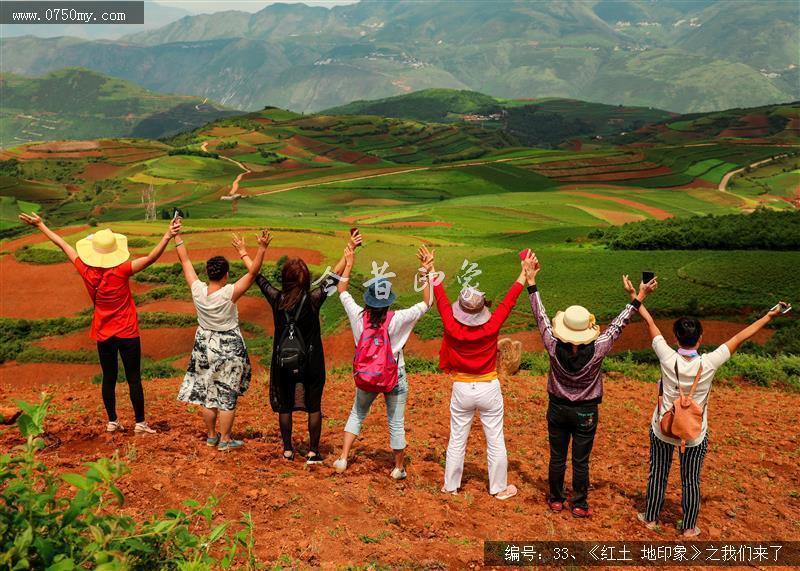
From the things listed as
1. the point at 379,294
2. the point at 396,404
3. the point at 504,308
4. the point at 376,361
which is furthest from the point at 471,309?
the point at 396,404

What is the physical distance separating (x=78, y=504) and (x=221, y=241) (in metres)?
34.2

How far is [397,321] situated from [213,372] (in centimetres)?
246

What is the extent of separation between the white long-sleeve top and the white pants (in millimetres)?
832

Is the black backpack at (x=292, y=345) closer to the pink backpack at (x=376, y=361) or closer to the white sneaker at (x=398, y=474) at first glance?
the pink backpack at (x=376, y=361)

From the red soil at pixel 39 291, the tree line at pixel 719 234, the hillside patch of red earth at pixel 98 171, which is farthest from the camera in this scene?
the hillside patch of red earth at pixel 98 171

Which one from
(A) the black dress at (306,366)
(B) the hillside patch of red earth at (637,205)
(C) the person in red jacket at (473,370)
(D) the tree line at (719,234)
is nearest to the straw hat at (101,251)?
(A) the black dress at (306,366)

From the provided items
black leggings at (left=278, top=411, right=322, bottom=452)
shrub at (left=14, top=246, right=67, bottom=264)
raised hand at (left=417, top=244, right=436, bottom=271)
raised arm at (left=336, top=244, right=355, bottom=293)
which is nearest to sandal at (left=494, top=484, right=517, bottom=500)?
black leggings at (left=278, top=411, right=322, bottom=452)

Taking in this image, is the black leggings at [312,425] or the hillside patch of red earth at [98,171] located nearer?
the black leggings at [312,425]

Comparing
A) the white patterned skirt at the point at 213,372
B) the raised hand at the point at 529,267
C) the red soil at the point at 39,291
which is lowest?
the red soil at the point at 39,291

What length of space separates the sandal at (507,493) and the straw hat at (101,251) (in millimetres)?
5536

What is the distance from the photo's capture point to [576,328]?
6.85 meters

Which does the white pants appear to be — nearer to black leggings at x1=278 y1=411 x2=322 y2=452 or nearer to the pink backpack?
the pink backpack

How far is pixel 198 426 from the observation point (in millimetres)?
9336

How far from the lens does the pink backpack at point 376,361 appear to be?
7336 millimetres
